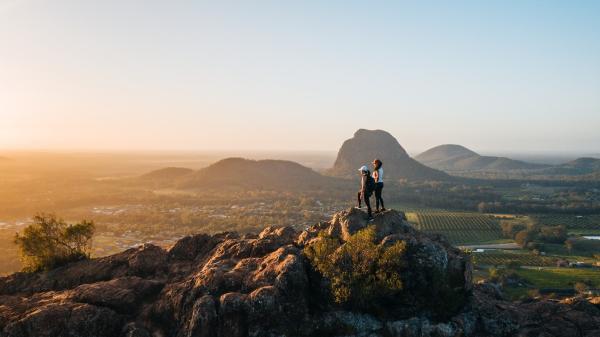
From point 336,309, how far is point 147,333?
43.4 feet

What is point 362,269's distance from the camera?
2727cm

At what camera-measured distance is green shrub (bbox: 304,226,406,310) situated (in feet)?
87.5

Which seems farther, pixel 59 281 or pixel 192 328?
pixel 59 281

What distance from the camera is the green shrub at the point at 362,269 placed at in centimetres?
2667

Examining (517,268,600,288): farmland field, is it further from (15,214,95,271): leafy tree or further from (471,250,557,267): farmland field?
(15,214,95,271): leafy tree

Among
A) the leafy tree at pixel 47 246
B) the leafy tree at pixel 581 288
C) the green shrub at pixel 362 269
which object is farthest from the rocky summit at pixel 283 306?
the leafy tree at pixel 581 288

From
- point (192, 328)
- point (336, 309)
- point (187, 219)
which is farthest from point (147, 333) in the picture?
point (187, 219)

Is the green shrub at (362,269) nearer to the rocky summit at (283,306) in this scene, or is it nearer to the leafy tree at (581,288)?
the rocky summit at (283,306)

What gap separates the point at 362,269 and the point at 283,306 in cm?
628

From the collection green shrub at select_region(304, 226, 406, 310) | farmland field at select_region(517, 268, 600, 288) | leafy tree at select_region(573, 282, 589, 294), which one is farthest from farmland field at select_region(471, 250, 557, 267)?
Answer: green shrub at select_region(304, 226, 406, 310)

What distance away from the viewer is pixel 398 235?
29594mm

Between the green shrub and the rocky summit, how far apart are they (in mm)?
837

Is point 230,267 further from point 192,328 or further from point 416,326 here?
point 416,326

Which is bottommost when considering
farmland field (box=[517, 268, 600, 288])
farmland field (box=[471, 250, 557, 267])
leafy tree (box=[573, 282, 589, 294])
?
Result: farmland field (box=[471, 250, 557, 267])
